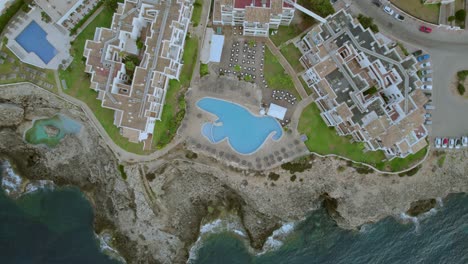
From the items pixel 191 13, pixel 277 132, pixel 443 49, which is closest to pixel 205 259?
pixel 277 132

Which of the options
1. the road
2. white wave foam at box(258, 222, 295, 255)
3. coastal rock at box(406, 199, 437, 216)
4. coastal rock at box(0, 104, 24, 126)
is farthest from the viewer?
white wave foam at box(258, 222, 295, 255)

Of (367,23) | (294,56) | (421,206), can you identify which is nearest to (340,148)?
(294,56)

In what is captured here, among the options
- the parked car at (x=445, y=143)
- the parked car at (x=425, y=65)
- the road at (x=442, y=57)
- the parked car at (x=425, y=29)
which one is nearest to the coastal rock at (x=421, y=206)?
the parked car at (x=445, y=143)

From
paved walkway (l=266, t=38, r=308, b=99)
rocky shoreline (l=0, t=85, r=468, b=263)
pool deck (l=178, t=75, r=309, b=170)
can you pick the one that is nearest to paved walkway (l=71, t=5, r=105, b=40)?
rocky shoreline (l=0, t=85, r=468, b=263)

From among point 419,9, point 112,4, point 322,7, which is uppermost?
point 419,9

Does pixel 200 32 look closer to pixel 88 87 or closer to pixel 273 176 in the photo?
pixel 88 87

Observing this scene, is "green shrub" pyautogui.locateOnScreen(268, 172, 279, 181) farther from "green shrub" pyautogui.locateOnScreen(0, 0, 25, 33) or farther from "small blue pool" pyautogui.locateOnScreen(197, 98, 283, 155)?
"green shrub" pyautogui.locateOnScreen(0, 0, 25, 33)

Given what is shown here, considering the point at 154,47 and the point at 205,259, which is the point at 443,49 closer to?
the point at 154,47
